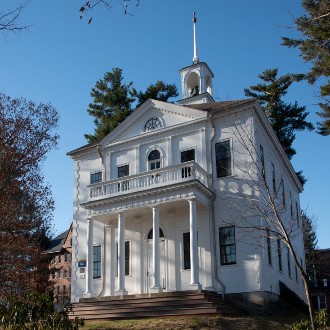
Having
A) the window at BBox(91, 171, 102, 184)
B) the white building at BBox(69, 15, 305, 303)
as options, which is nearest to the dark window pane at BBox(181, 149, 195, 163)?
the white building at BBox(69, 15, 305, 303)

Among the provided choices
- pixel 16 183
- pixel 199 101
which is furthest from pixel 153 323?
pixel 199 101

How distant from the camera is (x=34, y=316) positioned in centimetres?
1345

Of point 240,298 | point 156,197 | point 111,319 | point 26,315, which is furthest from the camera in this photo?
point 156,197

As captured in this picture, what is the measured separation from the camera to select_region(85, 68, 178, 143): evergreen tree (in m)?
46.1

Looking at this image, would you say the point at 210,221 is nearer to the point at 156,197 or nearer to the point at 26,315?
the point at 156,197

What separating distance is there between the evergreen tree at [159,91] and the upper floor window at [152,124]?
19.5 meters

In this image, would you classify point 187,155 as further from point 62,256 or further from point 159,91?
point 62,256

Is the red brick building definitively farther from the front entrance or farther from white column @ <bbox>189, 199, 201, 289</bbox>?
white column @ <bbox>189, 199, 201, 289</bbox>

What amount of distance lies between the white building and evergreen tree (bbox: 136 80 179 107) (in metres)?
18.4

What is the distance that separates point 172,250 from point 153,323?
6.51 meters

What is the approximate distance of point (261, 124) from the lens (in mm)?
25328

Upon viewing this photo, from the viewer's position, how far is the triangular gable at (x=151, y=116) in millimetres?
25781

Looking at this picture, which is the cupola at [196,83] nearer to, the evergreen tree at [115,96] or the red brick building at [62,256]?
the evergreen tree at [115,96]

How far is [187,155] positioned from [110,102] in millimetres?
23134
